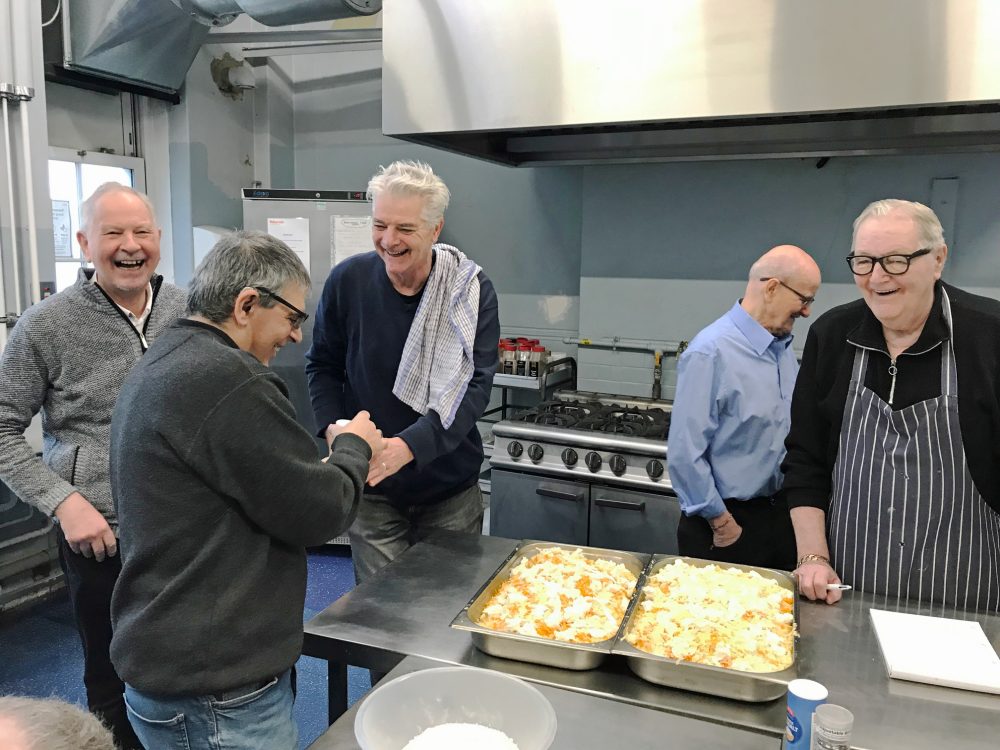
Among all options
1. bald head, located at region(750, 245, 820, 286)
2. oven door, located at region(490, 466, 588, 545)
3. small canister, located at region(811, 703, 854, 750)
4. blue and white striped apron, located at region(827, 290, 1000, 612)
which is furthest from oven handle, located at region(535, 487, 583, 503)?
small canister, located at region(811, 703, 854, 750)

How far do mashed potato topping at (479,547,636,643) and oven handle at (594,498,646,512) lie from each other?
116 cm

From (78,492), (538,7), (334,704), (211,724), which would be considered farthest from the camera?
(538,7)

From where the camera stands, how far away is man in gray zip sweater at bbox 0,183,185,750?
1735 mm

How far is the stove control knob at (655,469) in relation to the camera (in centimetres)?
266

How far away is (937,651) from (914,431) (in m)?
0.43

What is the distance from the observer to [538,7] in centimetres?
219

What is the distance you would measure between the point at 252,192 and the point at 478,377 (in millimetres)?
2126

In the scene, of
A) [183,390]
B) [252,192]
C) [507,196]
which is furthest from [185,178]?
[183,390]

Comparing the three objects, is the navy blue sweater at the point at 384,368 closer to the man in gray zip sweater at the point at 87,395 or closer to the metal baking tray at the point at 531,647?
the man in gray zip sweater at the point at 87,395

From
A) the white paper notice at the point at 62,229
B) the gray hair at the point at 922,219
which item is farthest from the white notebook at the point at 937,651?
the white paper notice at the point at 62,229

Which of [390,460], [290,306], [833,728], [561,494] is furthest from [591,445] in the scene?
[833,728]

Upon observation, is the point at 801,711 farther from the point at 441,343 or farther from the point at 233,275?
the point at 441,343

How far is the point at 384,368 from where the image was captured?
196 centimetres

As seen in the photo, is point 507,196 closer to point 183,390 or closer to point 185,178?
point 185,178
